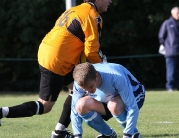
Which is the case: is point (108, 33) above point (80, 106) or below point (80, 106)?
below

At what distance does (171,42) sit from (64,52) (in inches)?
346

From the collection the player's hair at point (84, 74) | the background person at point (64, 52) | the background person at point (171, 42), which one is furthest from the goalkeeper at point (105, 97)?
the background person at point (171, 42)

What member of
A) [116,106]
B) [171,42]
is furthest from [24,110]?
[171,42]

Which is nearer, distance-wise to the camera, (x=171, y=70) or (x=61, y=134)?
(x=61, y=134)

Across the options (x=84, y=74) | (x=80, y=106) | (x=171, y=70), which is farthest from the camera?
(x=171, y=70)

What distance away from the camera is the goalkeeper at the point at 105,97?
5.23m

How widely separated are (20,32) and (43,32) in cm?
87

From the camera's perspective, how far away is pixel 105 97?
5.69m

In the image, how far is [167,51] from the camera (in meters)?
14.9

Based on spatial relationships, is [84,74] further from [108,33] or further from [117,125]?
[108,33]

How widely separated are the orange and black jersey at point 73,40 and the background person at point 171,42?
8286 millimetres

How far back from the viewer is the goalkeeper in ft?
17.1

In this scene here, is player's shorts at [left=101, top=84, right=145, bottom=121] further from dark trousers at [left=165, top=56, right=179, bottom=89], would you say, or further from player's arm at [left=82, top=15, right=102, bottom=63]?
dark trousers at [left=165, top=56, right=179, bottom=89]

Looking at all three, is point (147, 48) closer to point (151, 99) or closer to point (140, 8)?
point (140, 8)
